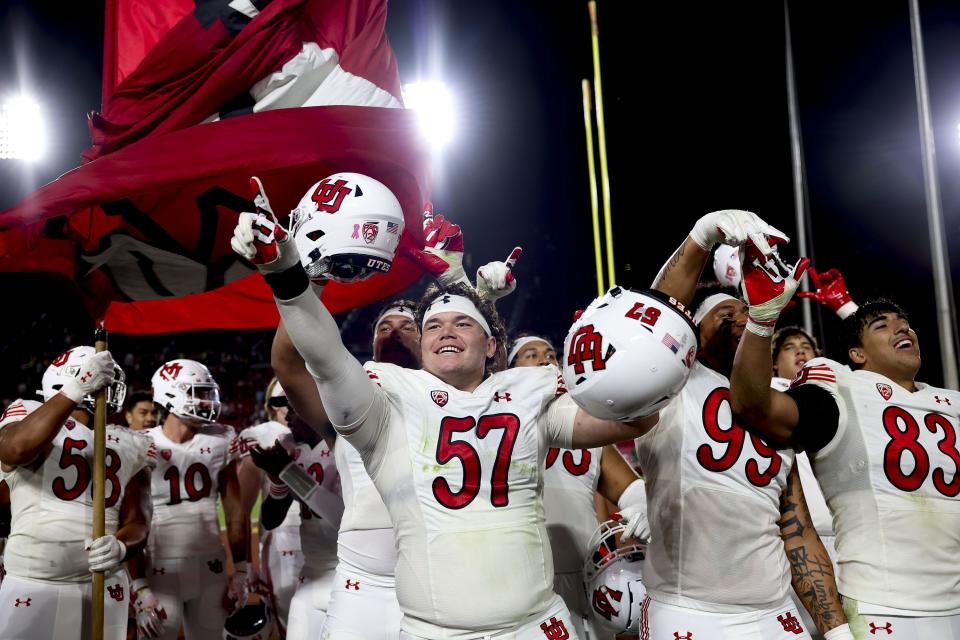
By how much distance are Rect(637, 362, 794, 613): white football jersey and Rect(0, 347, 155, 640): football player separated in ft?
8.71

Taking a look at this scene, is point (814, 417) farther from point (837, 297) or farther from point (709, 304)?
point (837, 297)

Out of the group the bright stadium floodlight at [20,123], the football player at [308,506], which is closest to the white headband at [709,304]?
the football player at [308,506]

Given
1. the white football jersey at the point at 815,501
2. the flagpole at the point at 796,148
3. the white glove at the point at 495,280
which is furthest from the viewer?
the flagpole at the point at 796,148

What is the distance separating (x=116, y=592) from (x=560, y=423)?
3080 mm

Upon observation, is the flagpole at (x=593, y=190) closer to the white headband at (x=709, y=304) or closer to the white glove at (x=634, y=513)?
the white glove at (x=634, y=513)

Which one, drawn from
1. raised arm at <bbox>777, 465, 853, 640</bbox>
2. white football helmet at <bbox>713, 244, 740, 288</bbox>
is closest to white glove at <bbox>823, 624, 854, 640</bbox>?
raised arm at <bbox>777, 465, 853, 640</bbox>

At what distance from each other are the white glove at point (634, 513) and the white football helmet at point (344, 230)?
5.01 feet

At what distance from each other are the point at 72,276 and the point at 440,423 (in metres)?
2.21

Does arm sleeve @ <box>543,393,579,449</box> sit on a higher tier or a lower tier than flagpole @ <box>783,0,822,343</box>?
lower

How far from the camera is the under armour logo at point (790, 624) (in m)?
3.29

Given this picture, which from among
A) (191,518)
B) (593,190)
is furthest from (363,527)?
(593,190)

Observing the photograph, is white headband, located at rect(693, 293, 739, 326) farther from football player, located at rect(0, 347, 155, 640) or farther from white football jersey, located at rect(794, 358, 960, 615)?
football player, located at rect(0, 347, 155, 640)

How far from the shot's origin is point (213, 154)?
3.71 m

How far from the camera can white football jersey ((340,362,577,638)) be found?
2812 mm
